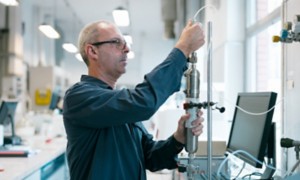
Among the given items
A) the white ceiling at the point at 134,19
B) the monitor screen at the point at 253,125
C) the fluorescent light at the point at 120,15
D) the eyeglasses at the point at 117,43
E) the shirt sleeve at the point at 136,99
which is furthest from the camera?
the white ceiling at the point at 134,19

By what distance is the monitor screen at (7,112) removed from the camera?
3682 mm

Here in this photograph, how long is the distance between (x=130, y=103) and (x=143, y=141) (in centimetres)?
38

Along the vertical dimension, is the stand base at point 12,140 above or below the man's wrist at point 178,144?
below

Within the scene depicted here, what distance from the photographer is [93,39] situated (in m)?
1.26

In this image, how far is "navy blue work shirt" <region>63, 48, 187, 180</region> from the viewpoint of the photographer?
1.05 m

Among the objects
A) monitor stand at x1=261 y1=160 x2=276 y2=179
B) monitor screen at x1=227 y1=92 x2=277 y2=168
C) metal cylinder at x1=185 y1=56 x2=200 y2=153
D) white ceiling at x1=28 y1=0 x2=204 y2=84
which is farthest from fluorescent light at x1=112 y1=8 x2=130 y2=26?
metal cylinder at x1=185 y1=56 x2=200 y2=153

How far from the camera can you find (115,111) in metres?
1.05

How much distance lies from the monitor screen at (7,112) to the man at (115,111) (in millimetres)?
2748

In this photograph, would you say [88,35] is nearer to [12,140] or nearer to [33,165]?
[33,165]

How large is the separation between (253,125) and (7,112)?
3022 mm

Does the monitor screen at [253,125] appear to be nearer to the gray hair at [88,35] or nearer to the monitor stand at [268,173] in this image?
the monitor stand at [268,173]

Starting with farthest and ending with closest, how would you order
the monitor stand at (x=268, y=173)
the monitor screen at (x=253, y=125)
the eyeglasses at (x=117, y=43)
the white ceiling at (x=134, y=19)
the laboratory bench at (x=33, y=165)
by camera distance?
1. the white ceiling at (x=134, y=19)
2. the laboratory bench at (x=33, y=165)
3. the monitor stand at (x=268, y=173)
4. the monitor screen at (x=253, y=125)
5. the eyeglasses at (x=117, y=43)

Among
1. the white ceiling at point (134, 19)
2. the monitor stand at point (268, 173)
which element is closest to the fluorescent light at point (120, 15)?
the white ceiling at point (134, 19)

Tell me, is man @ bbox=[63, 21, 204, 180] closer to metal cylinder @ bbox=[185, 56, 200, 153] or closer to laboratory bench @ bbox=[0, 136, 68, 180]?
metal cylinder @ bbox=[185, 56, 200, 153]
